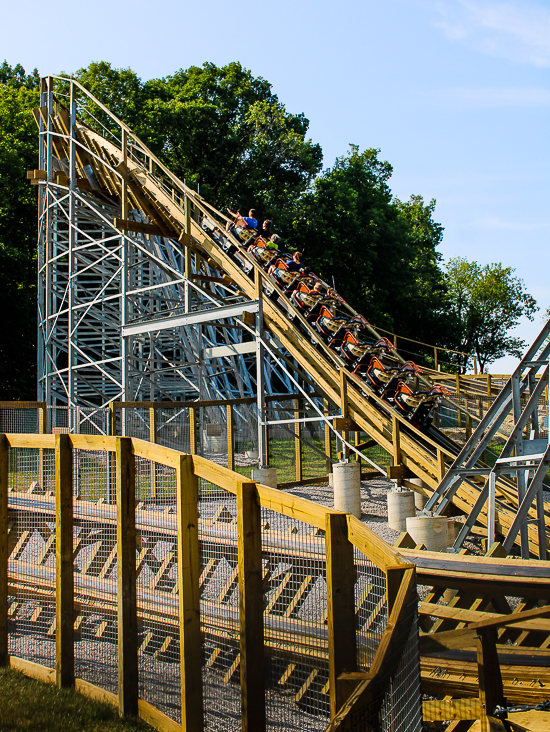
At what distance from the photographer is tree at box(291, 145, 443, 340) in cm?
3641

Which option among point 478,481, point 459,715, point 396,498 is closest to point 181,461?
point 459,715

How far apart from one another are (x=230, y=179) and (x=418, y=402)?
2611 cm

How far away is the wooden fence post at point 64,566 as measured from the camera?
4887 mm

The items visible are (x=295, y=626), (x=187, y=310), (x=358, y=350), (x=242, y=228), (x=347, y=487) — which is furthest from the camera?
(x=242, y=228)

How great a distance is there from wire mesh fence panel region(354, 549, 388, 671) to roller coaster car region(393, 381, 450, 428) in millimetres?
9713

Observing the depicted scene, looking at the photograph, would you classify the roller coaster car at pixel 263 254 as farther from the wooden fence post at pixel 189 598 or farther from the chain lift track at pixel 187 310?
the wooden fence post at pixel 189 598

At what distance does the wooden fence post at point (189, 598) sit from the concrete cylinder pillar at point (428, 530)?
600 centimetres

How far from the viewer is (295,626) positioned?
407cm

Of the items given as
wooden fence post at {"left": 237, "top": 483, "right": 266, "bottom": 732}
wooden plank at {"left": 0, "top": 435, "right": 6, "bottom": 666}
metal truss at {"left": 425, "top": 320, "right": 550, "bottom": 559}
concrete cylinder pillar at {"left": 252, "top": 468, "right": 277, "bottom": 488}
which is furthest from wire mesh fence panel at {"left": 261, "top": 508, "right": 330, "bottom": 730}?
concrete cylinder pillar at {"left": 252, "top": 468, "right": 277, "bottom": 488}

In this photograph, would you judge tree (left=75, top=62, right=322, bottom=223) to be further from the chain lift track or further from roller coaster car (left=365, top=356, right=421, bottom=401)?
roller coaster car (left=365, top=356, right=421, bottom=401)

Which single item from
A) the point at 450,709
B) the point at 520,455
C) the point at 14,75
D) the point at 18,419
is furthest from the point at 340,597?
the point at 14,75

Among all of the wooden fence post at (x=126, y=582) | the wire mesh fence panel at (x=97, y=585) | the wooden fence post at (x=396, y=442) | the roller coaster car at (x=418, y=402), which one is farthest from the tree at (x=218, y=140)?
the wooden fence post at (x=126, y=582)

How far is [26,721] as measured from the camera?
4.42 meters

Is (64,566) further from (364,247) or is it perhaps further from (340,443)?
(364,247)
